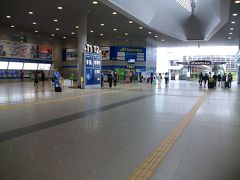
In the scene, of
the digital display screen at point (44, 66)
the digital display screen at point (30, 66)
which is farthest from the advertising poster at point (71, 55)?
the digital display screen at point (30, 66)

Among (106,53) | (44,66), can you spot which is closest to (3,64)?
(44,66)

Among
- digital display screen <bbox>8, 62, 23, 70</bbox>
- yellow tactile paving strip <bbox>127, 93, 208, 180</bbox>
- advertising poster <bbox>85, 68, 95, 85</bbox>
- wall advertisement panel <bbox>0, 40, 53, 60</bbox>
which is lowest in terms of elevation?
yellow tactile paving strip <bbox>127, 93, 208, 180</bbox>

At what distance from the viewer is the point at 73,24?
3070 cm

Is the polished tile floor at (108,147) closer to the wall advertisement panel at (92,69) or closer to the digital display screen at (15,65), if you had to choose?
the wall advertisement panel at (92,69)

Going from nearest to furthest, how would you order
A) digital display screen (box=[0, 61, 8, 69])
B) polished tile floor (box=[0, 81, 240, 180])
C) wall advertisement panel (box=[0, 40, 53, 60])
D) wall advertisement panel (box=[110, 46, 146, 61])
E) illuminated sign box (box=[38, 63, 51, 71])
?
polished tile floor (box=[0, 81, 240, 180]) < digital display screen (box=[0, 61, 8, 69]) < wall advertisement panel (box=[0, 40, 53, 60]) < illuminated sign box (box=[38, 63, 51, 71]) < wall advertisement panel (box=[110, 46, 146, 61])

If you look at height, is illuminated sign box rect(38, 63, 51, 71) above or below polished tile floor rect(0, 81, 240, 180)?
above

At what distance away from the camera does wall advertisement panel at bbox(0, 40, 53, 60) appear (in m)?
33.5

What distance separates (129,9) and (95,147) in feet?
62.4

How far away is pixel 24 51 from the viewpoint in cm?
3641

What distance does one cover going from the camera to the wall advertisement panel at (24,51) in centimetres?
3351

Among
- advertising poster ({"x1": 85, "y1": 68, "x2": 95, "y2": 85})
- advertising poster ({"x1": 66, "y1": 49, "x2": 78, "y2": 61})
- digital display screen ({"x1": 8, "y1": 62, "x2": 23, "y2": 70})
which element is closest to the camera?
advertising poster ({"x1": 85, "y1": 68, "x2": 95, "y2": 85})

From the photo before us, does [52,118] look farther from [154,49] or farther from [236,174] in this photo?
[154,49]

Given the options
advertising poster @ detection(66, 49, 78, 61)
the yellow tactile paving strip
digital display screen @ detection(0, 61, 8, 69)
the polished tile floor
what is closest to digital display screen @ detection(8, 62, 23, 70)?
digital display screen @ detection(0, 61, 8, 69)

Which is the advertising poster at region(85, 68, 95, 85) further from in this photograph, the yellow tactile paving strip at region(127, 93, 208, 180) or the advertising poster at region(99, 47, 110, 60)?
the yellow tactile paving strip at region(127, 93, 208, 180)
